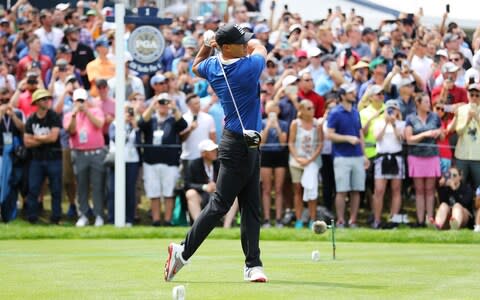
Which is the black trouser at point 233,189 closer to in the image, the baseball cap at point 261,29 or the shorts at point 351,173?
the shorts at point 351,173

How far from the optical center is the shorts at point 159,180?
65.1 feet

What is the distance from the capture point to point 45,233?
57.2ft

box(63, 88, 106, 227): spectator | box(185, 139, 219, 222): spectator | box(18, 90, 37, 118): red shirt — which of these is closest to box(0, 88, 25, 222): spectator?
box(18, 90, 37, 118): red shirt

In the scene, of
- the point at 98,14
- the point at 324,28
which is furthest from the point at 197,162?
the point at 98,14

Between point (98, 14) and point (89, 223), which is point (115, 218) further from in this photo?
point (98, 14)

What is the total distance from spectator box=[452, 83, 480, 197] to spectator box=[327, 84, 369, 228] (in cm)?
162

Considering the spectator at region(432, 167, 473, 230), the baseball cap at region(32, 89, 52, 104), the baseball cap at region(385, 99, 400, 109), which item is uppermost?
the baseball cap at region(32, 89, 52, 104)

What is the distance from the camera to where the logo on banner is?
2069cm

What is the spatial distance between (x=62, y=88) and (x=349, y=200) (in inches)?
225

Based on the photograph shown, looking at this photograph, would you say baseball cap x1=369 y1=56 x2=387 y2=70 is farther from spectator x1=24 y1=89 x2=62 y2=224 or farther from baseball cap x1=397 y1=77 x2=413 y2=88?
spectator x1=24 y1=89 x2=62 y2=224

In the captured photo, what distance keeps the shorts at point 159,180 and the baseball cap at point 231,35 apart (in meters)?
9.81

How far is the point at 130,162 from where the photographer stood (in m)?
20.0

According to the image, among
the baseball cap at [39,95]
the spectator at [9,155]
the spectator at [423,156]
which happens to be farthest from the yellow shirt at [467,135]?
the spectator at [9,155]

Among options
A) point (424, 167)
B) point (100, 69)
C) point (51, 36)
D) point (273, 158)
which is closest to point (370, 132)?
point (424, 167)
